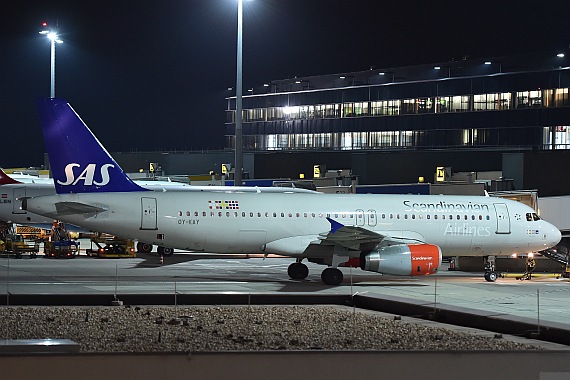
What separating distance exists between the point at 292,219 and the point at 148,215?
197 inches

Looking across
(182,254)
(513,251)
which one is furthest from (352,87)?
(513,251)

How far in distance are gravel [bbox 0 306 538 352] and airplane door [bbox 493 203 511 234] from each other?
16358 millimetres

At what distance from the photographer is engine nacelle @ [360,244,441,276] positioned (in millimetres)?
31562

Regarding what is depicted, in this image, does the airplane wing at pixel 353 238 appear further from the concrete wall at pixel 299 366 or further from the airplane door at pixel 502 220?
the concrete wall at pixel 299 366

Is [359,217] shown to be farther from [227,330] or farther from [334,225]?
[227,330]

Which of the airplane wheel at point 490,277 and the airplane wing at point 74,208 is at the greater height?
the airplane wing at point 74,208

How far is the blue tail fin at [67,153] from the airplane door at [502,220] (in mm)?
14313

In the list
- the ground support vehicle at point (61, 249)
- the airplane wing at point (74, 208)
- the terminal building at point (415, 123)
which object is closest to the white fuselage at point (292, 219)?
the airplane wing at point (74, 208)

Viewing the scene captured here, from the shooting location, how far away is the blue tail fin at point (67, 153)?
106 ft

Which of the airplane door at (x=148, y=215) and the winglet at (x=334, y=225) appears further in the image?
the winglet at (x=334, y=225)

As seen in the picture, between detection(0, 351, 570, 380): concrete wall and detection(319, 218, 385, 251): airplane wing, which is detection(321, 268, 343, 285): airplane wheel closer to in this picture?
detection(319, 218, 385, 251): airplane wing

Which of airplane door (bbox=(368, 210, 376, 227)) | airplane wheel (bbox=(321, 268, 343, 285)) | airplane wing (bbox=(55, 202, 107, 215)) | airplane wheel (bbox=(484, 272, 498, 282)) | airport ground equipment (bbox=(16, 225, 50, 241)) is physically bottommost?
airplane wheel (bbox=(484, 272, 498, 282))

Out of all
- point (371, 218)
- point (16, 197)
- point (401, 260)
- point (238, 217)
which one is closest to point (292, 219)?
point (238, 217)

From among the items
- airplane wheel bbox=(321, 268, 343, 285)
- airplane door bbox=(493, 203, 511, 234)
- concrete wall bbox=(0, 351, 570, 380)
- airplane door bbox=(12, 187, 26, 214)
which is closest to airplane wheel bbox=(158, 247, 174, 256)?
airplane door bbox=(12, 187, 26, 214)
